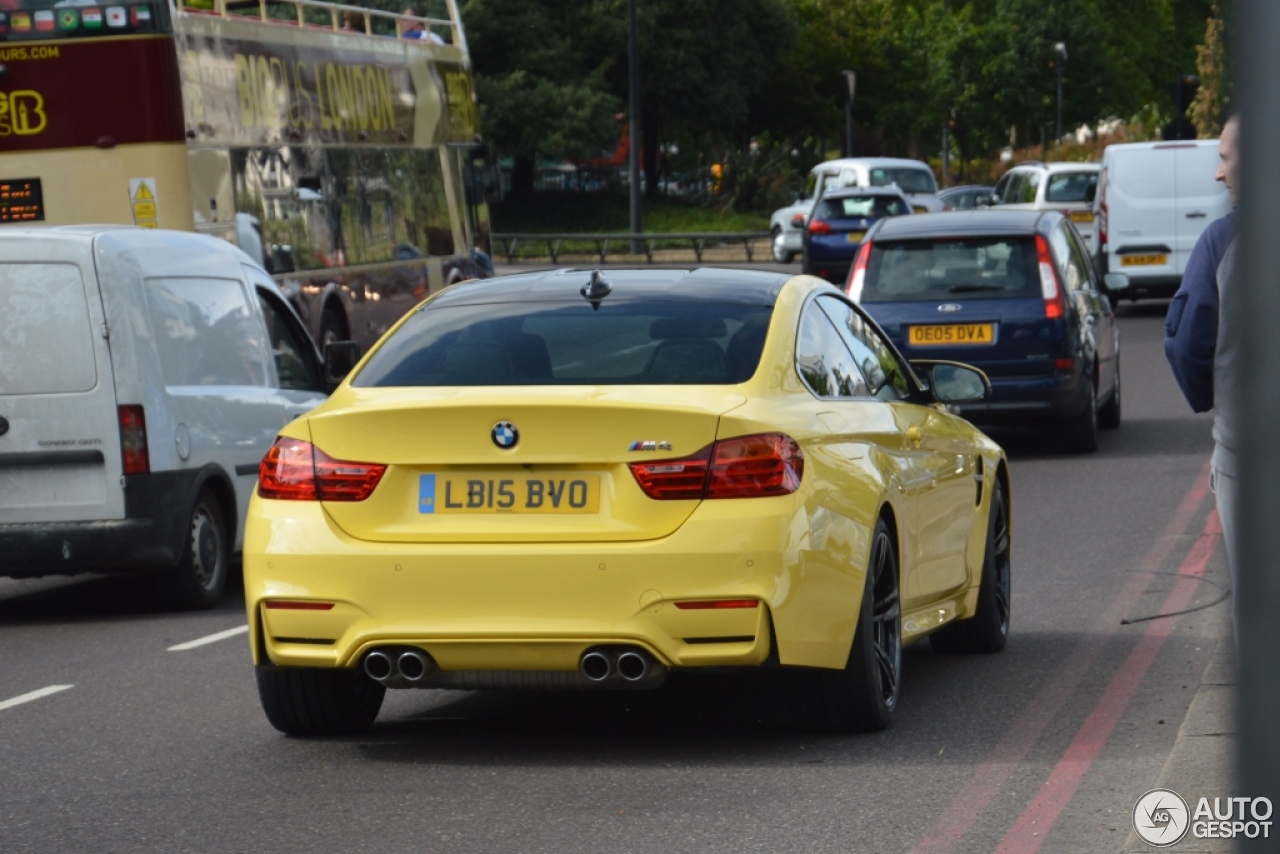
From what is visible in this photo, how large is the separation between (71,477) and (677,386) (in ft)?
14.5

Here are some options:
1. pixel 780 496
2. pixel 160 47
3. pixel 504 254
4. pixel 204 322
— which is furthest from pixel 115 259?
pixel 504 254

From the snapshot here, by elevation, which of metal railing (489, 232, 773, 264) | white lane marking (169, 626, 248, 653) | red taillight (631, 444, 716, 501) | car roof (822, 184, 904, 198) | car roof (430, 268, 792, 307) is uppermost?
car roof (430, 268, 792, 307)

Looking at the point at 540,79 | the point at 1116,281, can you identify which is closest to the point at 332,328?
the point at 1116,281

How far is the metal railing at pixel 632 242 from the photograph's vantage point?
159 ft

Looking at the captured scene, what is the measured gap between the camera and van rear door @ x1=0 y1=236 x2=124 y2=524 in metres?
9.61

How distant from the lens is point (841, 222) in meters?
36.5

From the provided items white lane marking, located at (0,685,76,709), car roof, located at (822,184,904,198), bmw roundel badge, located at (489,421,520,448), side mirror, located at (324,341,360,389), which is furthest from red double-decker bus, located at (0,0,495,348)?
car roof, located at (822,184,904,198)

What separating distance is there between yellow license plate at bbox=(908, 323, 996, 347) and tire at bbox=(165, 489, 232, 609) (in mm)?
5687

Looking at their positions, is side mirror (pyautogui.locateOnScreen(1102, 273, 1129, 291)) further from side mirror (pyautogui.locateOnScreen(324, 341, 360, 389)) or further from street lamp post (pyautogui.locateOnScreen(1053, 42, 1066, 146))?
street lamp post (pyautogui.locateOnScreen(1053, 42, 1066, 146))

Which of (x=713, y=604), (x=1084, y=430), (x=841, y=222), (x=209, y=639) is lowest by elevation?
(x=841, y=222)

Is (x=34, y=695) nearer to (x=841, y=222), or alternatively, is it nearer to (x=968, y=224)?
(x=968, y=224)

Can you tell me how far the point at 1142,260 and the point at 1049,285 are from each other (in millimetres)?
15089

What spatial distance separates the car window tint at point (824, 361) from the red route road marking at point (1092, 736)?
48.8 inches

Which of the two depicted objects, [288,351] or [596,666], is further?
[288,351]
